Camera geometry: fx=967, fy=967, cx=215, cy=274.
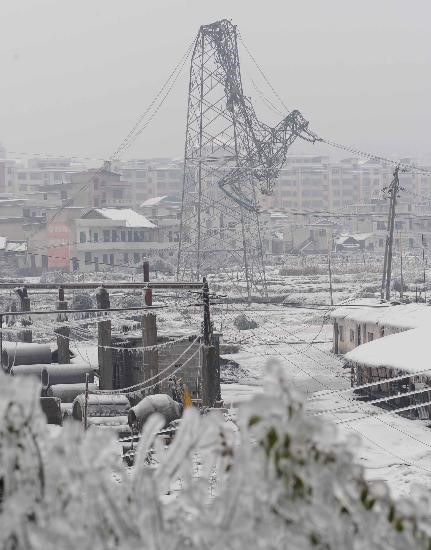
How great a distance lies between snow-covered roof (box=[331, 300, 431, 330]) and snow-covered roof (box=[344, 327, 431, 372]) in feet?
4.43

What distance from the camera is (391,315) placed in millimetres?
30469

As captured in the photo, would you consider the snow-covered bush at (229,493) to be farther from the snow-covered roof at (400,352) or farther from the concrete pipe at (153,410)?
the snow-covered roof at (400,352)

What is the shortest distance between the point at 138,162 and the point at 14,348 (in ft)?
446

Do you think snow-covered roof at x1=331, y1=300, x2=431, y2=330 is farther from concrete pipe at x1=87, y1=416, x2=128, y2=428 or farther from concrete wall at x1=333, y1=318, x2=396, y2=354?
concrete pipe at x1=87, y1=416, x2=128, y2=428

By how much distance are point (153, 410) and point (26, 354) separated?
876 cm

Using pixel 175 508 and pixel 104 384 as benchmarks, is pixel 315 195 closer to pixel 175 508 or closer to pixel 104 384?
pixel 104 384

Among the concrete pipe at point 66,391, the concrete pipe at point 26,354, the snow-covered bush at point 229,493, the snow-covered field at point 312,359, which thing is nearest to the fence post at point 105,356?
the concrete pipe at point 66,391

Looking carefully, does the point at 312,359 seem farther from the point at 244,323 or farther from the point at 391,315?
the point at 244,323

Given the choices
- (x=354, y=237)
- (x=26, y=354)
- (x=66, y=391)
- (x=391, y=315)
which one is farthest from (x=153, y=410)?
(x=354, y=237)

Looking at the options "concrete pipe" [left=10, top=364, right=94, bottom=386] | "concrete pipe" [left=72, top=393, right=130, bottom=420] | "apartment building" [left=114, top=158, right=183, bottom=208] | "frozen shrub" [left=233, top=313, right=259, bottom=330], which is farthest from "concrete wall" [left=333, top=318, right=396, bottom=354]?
"apartment building" [left=114, top=158, right=183, bottom=208]

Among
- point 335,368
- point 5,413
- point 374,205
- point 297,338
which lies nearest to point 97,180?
point 374,205

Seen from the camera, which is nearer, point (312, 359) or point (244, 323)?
point (312, 359)

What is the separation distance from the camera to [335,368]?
1276 inches

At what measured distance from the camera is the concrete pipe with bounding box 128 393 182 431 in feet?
62.4
